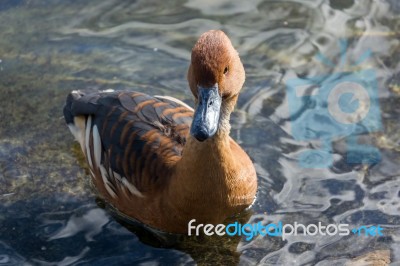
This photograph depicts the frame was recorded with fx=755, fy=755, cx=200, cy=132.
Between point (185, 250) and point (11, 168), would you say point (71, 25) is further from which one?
point (185, 250)

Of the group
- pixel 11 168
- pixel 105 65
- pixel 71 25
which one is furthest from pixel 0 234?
pixel 71 25

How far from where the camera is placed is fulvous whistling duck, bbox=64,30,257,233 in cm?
445

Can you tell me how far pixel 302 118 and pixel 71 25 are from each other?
104 inches

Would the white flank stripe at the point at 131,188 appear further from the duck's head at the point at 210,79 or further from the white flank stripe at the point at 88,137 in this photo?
the duck's head at the point at 210,79
